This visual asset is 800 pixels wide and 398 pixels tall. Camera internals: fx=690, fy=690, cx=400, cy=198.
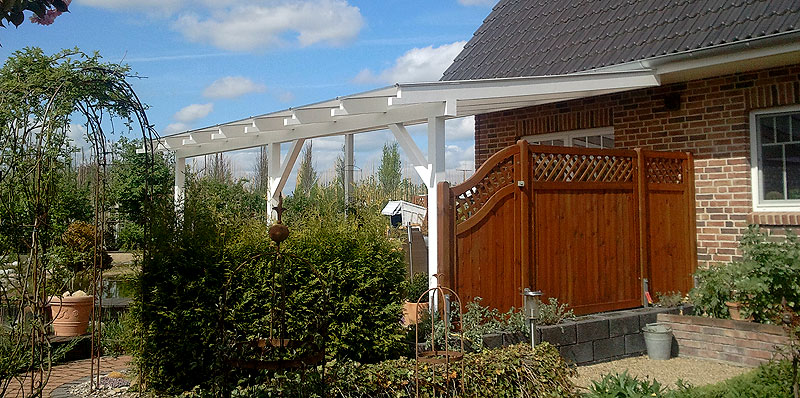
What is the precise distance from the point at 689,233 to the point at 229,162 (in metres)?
17.7

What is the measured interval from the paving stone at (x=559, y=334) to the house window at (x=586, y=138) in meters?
3.46

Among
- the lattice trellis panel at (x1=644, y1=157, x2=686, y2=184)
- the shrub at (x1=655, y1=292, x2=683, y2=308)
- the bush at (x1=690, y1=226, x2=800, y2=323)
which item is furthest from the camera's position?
the lattice trellis panel at (x1=644, y1=157, x2=686, y2=184)

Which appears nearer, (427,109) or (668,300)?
(427,109)

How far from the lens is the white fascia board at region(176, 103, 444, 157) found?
7.03 metres

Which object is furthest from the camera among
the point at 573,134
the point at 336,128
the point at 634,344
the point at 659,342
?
the point at 573,134

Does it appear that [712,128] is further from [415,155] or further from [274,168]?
[274,168]

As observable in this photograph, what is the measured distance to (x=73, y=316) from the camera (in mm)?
6867

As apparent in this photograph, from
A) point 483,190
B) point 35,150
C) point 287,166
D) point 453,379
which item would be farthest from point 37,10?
point 287,166

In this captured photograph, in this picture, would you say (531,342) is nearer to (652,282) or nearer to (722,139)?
(652,282)

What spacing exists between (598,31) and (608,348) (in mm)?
4640

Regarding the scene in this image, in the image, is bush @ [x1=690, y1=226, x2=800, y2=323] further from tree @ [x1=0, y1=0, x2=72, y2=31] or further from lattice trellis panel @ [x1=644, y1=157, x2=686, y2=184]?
tree @ [x1=0, y1=0, x2=72, y2=31]

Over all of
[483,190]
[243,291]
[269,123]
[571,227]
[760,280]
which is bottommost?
[760,280]

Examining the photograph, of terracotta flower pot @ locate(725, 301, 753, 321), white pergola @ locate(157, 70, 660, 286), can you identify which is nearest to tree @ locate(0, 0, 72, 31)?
white pergola @ locate(157, 70, 660, 286)

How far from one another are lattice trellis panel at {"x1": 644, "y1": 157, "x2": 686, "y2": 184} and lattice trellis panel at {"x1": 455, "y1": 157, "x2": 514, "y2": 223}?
2027 mm
